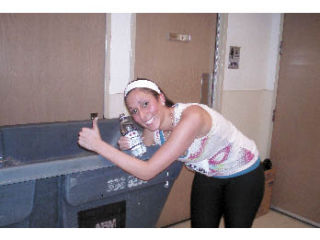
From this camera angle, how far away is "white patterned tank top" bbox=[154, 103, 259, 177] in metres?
1.39

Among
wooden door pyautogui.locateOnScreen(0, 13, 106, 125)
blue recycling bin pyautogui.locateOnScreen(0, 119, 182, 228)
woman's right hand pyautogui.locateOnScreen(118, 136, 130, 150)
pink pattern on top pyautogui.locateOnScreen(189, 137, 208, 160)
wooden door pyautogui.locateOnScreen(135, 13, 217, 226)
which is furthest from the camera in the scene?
wooden door pyautogui.locateOnScreen(135, 13, 217, 226)

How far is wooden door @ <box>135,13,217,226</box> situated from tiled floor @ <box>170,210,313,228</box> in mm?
349

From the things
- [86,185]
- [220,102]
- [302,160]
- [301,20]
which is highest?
[301,20]

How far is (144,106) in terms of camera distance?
1.32 meters

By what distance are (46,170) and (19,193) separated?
0.40ft

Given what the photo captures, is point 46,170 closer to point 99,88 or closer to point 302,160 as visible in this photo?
point 99,88

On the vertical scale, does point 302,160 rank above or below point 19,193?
below

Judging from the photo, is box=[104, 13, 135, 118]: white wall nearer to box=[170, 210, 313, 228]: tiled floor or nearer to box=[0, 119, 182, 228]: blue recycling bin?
box=[0, 119, 182, 228]: blue recycling bin

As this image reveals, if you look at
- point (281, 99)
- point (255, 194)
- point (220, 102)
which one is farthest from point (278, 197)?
point (255, 194)

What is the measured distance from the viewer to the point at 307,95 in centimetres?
291

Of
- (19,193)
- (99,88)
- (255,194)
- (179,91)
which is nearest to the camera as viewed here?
(19,193)

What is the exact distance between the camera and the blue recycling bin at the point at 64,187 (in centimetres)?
113

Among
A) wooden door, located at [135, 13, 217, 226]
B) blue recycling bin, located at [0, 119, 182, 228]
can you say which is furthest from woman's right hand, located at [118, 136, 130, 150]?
wooden door, located at [135, 13, 217, 226]

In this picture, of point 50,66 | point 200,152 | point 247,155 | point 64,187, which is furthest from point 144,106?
point 50,66
